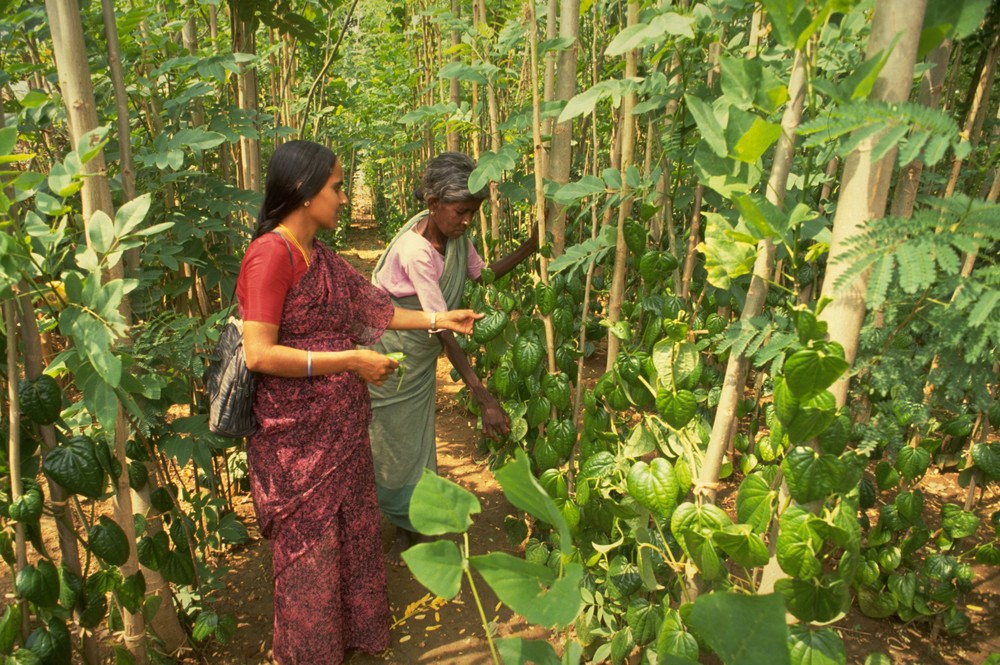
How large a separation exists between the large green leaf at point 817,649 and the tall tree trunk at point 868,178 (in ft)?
1.43

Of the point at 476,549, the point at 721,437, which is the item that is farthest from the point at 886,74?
the point at 476,549

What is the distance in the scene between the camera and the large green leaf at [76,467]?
57.0 inches

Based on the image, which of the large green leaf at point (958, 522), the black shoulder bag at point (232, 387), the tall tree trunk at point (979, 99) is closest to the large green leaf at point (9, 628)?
the black shoulder bag at point (232, 387)

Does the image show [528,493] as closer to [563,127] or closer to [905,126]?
[905,126]

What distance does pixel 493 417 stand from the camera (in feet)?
7.56

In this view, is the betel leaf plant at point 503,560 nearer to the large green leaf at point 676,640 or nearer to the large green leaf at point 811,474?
the large green leaf at point 811,474

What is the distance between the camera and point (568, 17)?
1849 millimetres

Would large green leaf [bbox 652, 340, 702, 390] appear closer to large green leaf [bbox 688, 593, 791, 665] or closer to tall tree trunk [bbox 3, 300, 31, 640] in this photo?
large green leaf [bbox 688, 593, 791, 665]

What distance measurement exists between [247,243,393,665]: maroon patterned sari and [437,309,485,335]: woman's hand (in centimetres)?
19

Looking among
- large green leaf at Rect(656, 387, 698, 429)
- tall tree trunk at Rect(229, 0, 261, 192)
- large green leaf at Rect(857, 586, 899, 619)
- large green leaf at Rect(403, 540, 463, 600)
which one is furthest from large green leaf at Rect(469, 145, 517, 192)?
large green leaf at Rect(857, 586, 899, 619)

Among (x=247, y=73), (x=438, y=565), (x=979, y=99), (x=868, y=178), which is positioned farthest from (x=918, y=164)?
(x=247, y=73)

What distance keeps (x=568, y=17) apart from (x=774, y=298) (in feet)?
3.26

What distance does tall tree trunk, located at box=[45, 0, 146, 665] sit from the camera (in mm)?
1414

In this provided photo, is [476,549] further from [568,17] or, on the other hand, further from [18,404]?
[568,17]
